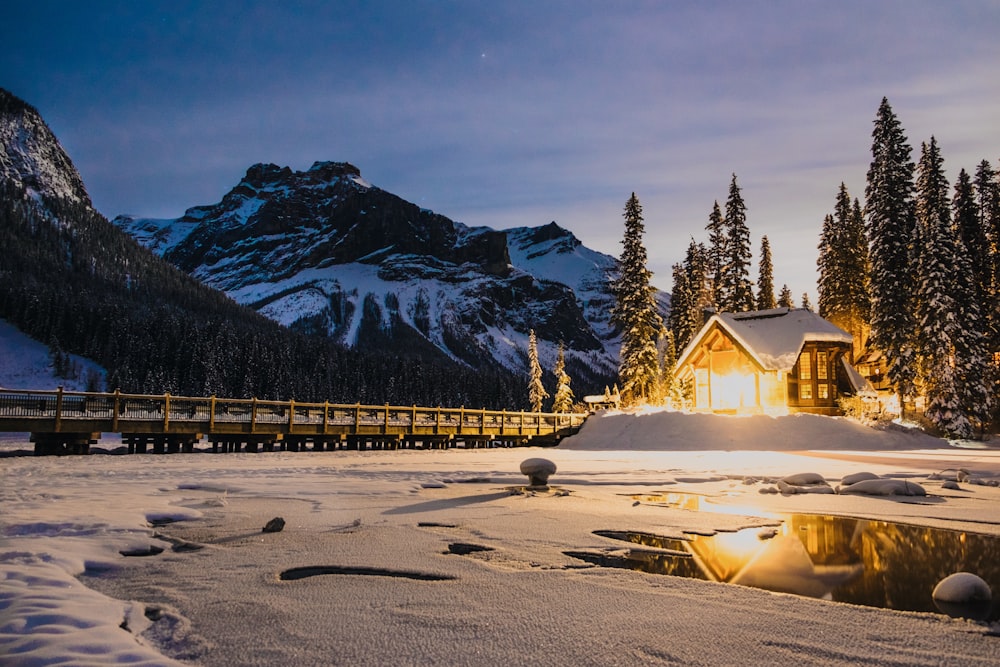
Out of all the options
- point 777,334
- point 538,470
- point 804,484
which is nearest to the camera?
point 538,470

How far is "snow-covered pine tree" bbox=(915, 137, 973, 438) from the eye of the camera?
1484 inches

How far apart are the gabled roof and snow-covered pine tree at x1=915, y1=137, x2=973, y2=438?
175 inches

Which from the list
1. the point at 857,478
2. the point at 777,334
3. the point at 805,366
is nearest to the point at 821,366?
the point at 805,366

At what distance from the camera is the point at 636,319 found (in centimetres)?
4888

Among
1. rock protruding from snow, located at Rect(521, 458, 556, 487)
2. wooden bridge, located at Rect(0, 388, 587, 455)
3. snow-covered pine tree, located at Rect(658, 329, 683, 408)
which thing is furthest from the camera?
snow-covered pine tree, located at Rect(658, 329, 683, 408)

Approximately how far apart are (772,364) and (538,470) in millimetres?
29765

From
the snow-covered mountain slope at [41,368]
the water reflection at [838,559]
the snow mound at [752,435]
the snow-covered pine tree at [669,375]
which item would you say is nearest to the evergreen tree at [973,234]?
the snow mound at [752,435]

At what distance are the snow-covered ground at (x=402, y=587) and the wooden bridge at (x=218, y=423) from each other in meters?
11.2

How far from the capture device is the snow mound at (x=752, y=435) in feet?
99.2

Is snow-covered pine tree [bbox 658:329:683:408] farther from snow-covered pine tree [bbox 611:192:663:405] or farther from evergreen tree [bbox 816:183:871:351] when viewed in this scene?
evergreen tree [bbox 816:183:871:351]

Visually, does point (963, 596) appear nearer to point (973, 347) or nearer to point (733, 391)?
point (733, 391)

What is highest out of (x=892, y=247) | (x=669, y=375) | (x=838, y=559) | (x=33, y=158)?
(x=33, y=158)

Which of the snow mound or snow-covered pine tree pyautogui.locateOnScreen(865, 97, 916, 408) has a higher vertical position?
snow-covered pine tree pyautogui.locateOnScreen(865, 97, 916, 408)

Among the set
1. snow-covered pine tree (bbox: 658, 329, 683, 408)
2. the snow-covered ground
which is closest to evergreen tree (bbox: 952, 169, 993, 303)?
snow-covered pine tree (bbox: 658, 329, 683, 408)
